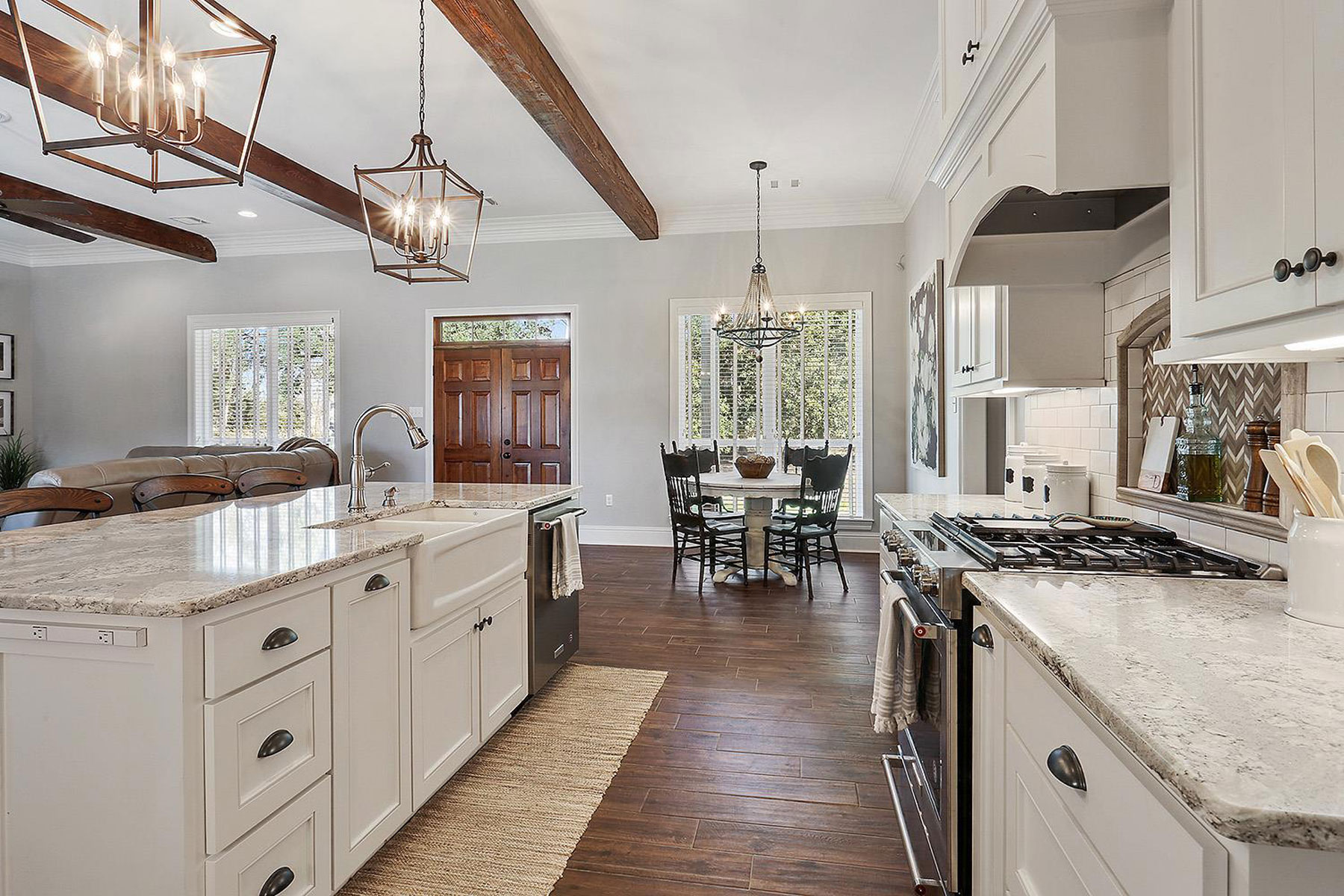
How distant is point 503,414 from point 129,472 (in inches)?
129

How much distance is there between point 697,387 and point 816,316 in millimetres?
1254

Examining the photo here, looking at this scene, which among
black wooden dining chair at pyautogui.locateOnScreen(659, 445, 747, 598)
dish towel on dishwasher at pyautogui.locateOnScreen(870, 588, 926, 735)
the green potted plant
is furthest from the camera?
the green potted plant

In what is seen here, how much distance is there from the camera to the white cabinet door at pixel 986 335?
2.42m

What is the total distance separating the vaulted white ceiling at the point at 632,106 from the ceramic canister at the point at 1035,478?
2.20 metres

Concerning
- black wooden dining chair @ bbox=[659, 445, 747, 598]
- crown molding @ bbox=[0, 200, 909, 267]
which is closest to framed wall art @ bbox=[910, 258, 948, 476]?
crown molding @ bbox=[0, 200, 909, 267]

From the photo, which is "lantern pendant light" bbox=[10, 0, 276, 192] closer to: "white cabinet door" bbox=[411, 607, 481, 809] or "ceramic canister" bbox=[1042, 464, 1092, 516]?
"white cabinet door" bbox=[411, 607, 481, 809]

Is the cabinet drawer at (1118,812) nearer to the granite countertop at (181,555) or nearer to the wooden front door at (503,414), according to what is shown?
the granite countertop at (181,555)

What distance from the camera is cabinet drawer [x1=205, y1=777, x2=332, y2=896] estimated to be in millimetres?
1250

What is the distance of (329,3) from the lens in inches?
122

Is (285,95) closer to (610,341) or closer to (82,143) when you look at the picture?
(82,143)

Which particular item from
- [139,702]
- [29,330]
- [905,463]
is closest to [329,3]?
[139,702]

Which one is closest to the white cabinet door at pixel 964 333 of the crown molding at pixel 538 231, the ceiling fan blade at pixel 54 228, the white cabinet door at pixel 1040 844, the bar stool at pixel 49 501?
the white cabinet door at pixel 1040 844

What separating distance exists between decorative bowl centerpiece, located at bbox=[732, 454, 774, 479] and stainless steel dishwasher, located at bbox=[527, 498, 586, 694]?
194 centimetres

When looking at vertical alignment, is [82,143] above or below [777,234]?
below
